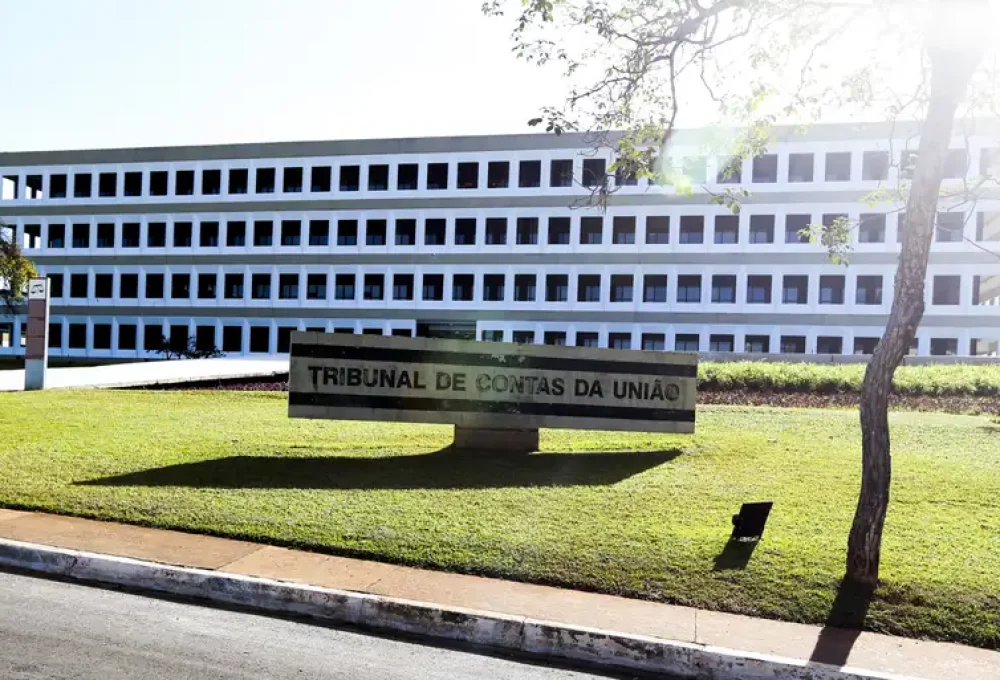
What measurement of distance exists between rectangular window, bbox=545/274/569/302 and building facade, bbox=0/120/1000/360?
0.42ft

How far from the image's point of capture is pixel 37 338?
1981cm

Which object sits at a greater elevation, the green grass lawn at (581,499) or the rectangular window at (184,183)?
the rectangular window at (184,183)

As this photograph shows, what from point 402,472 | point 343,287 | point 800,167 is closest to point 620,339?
A: point 800,167

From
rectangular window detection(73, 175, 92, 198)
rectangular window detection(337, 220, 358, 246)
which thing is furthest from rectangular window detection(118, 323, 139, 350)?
rectangular window detection(337, 220, 358, 246)

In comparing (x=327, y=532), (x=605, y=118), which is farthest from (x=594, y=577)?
(x=605, y=118)

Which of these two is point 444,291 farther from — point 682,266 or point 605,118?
point 605,118

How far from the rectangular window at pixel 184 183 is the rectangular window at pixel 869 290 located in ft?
133

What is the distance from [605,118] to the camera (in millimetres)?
8031

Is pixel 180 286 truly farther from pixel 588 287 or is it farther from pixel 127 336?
pixel 588 287

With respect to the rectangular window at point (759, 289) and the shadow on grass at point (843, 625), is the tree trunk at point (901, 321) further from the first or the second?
the rectangular window at point (759, 289)

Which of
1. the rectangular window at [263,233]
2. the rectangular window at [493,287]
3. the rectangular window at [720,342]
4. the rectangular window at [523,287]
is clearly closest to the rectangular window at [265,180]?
the rectangular window at [263,233]

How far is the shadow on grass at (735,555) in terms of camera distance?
6.24 metres

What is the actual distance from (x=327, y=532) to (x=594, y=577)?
2.51 m

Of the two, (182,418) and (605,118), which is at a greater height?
(605,118)
